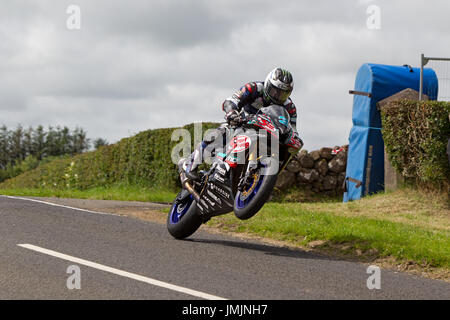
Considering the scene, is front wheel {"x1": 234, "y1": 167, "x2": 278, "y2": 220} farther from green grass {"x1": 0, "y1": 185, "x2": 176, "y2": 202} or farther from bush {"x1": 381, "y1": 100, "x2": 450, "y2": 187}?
green grass {"x1": 0, "y1": 185, "x2": 176, "y2": 202}

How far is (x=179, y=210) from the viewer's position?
830cm

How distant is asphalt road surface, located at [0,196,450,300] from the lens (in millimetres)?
5051

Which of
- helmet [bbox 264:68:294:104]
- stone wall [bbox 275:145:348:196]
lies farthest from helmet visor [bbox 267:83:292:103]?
stone wall [bbox 275:145:348:196]

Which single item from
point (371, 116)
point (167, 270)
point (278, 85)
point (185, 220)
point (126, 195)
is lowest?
point (167, 270)

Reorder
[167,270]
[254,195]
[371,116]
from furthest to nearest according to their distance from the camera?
[371,116]
[254,195]
[167,270]

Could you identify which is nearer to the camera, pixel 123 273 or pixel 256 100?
pixel 123 273

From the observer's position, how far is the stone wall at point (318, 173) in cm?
1920

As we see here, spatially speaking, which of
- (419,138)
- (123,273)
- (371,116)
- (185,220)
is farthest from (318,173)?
(123,273)

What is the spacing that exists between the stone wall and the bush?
201 inches

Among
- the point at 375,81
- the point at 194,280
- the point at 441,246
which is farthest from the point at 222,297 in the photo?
the point at 375,81

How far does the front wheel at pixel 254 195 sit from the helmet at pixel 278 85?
1262 mm

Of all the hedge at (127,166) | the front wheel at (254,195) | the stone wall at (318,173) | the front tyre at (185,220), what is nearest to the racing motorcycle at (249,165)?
the front wheel at (254,195)

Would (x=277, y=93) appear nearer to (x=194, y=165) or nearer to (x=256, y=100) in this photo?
(x=256, y=100)

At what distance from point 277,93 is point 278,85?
124 millimetres
